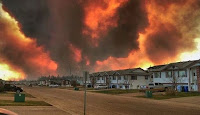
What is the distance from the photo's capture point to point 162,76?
59750mm

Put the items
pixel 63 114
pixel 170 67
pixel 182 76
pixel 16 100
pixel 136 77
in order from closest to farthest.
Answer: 1. pixel 63 114
2. pixel 16 100
3. pixel 182 76
4. pixel 170 67
5. pixel 136 77

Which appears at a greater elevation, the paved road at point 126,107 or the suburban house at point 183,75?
the suburban house at point 183,75

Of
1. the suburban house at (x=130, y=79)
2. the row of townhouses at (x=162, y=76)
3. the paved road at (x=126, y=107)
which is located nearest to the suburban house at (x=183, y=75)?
the row of townhouses at (x=162, y=76)

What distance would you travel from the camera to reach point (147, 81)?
75.9m

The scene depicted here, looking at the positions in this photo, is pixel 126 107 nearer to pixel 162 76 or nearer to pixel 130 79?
pixel 162 76

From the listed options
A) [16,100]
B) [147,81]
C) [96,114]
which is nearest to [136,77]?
[147,81]

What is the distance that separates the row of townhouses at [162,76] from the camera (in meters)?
50.4

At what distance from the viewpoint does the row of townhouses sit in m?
50.4

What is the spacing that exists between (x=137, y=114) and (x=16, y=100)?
1419 cm

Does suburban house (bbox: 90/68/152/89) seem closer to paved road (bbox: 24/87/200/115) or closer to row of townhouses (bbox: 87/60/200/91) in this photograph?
row of townhouses (bbox: 87/60/200/91)

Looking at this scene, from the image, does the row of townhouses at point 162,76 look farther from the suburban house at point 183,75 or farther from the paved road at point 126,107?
the paved road at point 126,107

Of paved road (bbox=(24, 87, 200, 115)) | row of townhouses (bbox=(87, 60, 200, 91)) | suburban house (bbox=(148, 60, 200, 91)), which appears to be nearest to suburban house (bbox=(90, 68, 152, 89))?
row of townhouses (bbox=(87, 60, 200, 91))

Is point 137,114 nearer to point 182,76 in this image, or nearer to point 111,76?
point 182,76

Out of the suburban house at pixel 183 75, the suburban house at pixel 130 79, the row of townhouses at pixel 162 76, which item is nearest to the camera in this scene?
the suburban house at pixel 183 75
